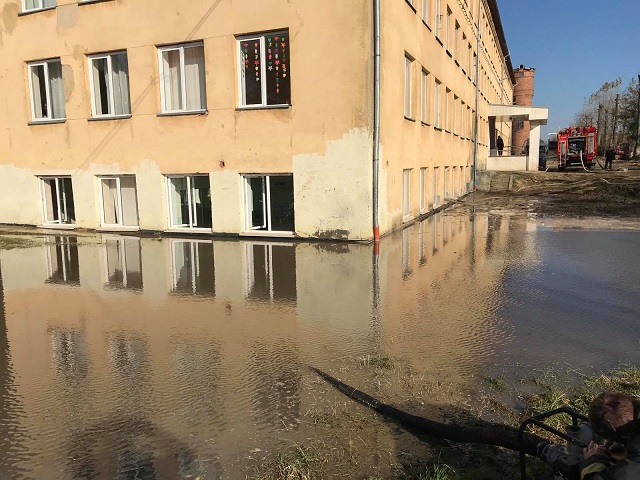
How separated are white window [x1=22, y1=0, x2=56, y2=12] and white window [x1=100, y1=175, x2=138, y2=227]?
17.0 ft

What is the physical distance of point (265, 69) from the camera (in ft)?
39.4

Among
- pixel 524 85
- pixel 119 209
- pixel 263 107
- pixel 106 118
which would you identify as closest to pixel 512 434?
pixel 263 107

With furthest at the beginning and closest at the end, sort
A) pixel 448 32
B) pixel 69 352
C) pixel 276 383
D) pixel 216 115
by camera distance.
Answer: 1. pixel 448 32
2. pixel 216 115
3. pixel 69 352
4. pixel 276 383

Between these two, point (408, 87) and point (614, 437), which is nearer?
point (614, 437)

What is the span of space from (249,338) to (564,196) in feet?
71.6

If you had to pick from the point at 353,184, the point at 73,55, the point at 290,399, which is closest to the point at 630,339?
the point at 290,399

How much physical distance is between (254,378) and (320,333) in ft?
4.35

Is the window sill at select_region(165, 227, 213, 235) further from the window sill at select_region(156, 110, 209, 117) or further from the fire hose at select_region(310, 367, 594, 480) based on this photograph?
the fire hose at select_region(310, 367, 594, 480)

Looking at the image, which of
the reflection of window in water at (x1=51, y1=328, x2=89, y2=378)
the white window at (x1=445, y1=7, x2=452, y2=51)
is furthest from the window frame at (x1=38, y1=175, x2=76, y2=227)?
the white window at (x1=445, y1=7, x2=452, y2=51)

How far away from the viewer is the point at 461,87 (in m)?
23.4

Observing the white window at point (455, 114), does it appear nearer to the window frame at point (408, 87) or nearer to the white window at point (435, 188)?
the white window at point (435, 188)

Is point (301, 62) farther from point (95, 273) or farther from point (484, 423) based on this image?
point (484, 423)

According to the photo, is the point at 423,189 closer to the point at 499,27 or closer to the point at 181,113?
the point at 181,113

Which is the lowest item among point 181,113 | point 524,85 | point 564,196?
point 564,196
